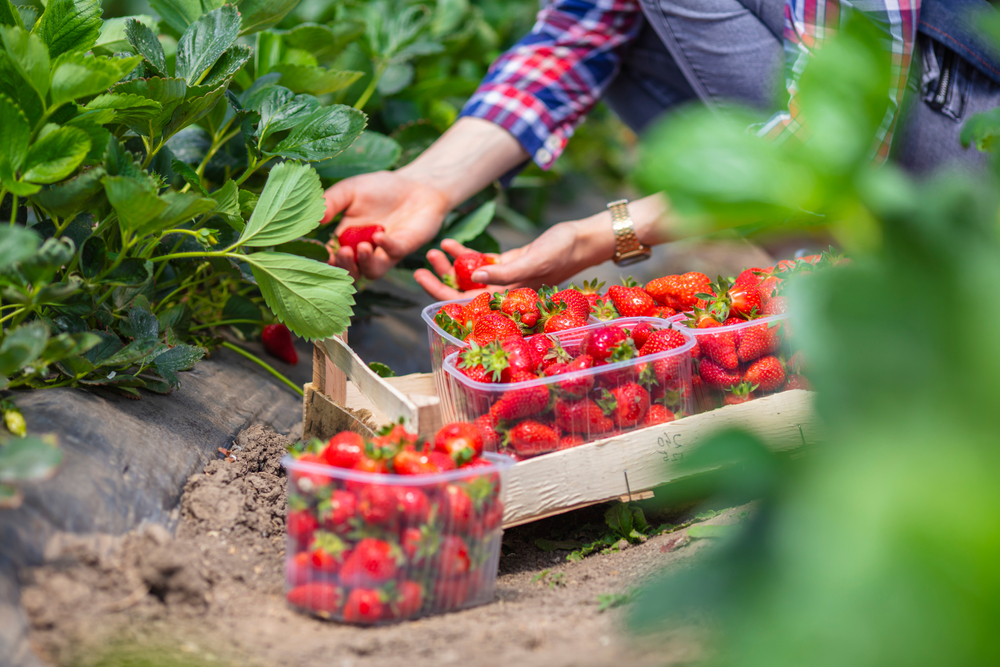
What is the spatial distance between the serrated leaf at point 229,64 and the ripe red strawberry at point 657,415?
83cm

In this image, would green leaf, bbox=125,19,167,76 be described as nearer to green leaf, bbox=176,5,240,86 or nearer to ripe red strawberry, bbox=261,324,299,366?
green leaf, bbox=176,5,240,86

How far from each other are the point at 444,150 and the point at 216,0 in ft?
2.30

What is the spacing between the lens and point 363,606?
32.4 inches

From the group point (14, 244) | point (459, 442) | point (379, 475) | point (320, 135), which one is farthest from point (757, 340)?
point (14, 244)

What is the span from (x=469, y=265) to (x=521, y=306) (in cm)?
30

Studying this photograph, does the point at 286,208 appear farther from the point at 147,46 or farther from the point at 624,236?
the point at 624,236

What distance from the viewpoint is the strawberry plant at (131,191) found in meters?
0.88

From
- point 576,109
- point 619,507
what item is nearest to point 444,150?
point 576,109

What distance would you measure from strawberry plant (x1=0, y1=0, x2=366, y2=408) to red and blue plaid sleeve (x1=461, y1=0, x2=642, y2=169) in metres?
0.62

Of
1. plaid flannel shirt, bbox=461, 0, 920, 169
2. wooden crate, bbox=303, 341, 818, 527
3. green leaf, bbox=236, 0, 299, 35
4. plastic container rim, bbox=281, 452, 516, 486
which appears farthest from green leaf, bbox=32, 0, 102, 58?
plaid flannel shirt, bbox=461, 0, 920, 169

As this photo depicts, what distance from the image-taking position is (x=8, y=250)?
2.54 feet

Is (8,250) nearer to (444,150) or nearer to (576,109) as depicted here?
(444,150)

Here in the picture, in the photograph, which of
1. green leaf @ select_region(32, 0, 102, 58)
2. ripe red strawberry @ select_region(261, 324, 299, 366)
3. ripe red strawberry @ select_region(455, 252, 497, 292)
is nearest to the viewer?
green leaf @ select_region(32, 0, 102, 58)

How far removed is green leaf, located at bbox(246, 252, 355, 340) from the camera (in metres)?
1.08
